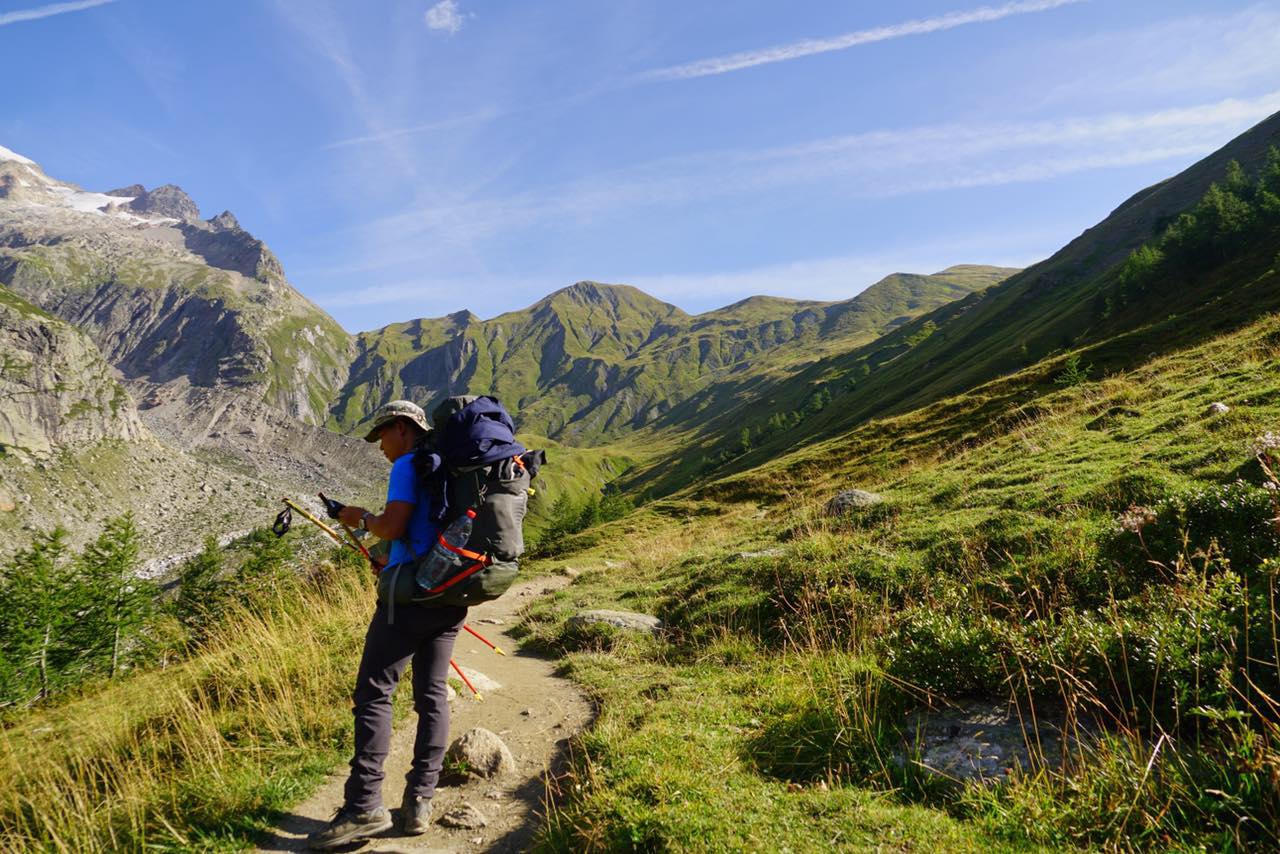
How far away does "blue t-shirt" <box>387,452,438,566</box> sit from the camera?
18.0 feet

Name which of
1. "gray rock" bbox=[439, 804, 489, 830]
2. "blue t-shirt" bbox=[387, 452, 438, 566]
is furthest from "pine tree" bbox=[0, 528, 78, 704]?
"blue t-shirt" bbox=[387, 452, 438, 566]

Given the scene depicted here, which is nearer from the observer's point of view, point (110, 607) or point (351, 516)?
point (351, 516)

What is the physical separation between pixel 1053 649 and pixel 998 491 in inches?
390

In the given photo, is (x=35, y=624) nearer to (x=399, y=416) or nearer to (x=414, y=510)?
(x=399, y=416)

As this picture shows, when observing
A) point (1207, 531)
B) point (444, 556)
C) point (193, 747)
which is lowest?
point (1207, 531)

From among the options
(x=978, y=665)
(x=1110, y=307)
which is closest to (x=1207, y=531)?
(x=978, y=665)

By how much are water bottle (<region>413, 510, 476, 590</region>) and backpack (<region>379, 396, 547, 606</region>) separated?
3 centimetres

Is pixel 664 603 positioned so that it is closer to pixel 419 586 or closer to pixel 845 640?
pixel 845 640

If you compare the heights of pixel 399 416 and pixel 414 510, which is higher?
pixel 399 416

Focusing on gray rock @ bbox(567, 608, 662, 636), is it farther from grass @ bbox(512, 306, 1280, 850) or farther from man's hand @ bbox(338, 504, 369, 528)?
man's hand @ bbox(338, 504, 369, 528)

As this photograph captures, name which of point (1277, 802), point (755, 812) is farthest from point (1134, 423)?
point (755, 812)

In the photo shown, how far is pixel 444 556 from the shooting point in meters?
5.24

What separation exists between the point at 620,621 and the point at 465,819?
707cm

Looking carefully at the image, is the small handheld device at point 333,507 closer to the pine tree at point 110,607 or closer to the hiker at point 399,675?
the hiker at point 399,675
